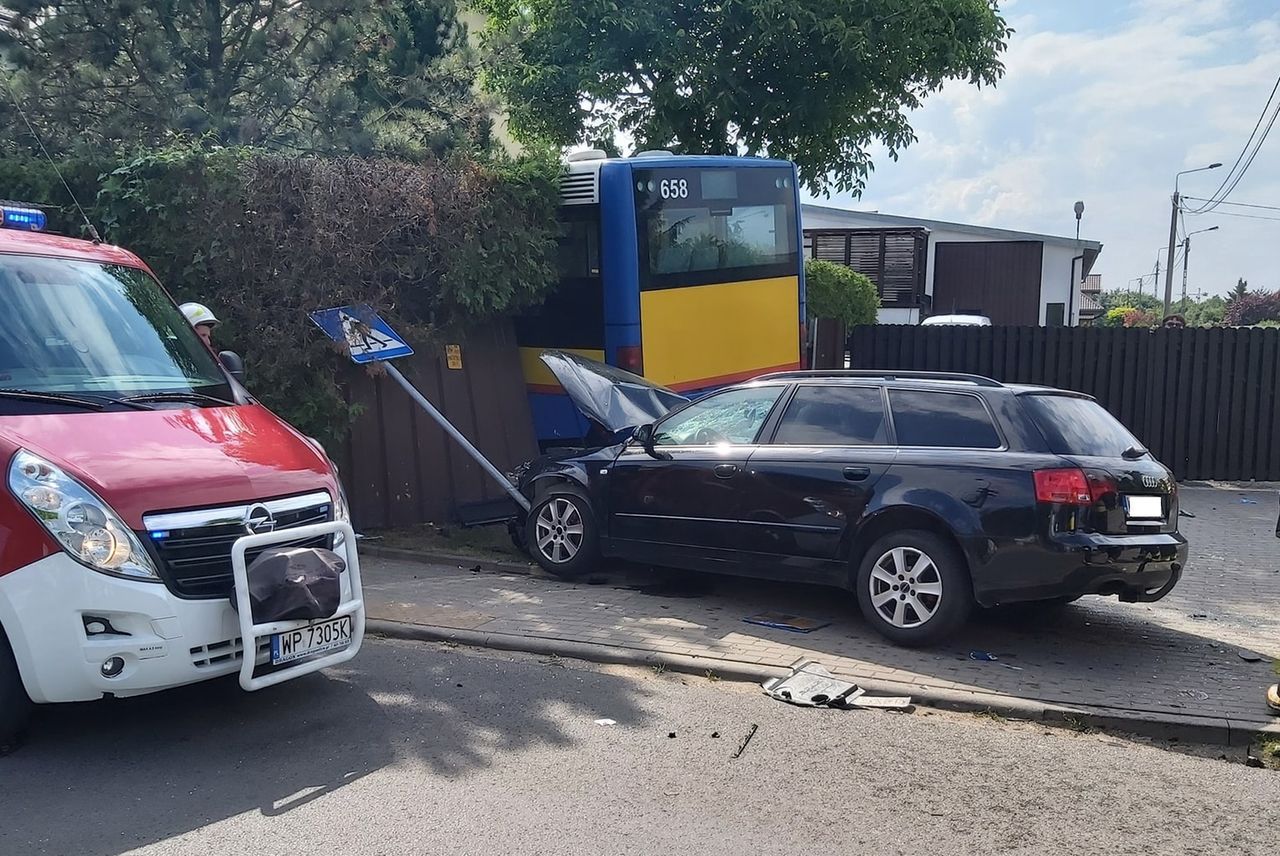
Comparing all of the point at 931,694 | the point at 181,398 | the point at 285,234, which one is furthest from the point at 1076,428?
the point at 285,234

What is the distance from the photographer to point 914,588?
21.7ft

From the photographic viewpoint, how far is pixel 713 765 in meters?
4.85

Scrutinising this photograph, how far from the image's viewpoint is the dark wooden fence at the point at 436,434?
10.0 meters

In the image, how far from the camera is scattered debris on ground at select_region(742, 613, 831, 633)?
23.4 feet

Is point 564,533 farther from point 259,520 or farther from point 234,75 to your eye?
point 234,75

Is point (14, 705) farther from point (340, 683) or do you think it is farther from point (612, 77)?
point (612, 77)

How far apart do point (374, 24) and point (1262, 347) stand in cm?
1201

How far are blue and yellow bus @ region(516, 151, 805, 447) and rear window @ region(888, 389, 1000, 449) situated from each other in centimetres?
433

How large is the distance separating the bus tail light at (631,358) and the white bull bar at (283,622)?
5.78 m

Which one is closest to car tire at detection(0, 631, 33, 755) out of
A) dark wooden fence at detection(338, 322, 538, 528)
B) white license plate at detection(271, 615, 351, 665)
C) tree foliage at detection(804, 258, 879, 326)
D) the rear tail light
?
white license plate at detection(271, 615, 351, 665)

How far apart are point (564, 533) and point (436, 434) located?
2618 mm

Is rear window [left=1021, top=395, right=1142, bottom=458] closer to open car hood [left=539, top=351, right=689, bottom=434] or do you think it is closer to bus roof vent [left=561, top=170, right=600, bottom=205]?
open car hood [left=539, top=351, right=689, bottom=434]

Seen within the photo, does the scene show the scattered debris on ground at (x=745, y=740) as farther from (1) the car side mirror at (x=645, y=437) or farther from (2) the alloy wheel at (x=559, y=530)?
(2) the alloy wheel at (x=559, y=530)

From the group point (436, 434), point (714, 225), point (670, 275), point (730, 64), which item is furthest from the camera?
point (730, 64)
